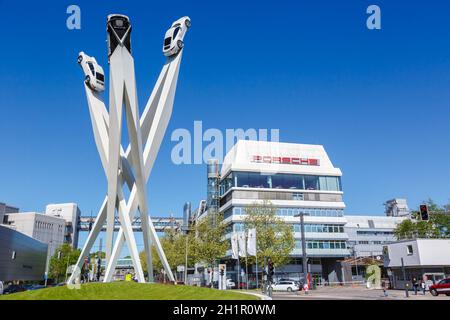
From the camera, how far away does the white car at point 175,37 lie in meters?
31.2

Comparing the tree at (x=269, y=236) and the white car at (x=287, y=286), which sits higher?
the tree at (x=269, y=236)

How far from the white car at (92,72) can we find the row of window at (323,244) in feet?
164

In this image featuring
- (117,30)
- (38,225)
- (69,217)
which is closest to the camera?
(117,30)

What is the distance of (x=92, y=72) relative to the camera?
3103 cm

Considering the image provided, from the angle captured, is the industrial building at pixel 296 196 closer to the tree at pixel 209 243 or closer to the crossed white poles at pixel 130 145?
the tree at pixel 209 243

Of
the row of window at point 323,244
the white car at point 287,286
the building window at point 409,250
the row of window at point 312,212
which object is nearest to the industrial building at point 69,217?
the row of window at point 312,212

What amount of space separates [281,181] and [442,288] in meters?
43.0

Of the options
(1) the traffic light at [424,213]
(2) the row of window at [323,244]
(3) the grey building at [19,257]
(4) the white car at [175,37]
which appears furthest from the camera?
(2) the row of window at [323,244]

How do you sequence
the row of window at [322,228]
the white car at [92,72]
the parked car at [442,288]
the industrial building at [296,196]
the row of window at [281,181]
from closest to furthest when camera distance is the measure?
1. the white car at [92,72]
2. the parked car at [442,288]
3. the industrial building at [296,196]
4. the row of window at [322,228]
5. the row of window at [281,181]

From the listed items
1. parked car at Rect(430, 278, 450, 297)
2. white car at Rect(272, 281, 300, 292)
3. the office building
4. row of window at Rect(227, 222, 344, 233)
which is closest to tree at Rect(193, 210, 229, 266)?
white car at Rect(272, 281, 300, 292)

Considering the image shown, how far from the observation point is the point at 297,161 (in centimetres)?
7931

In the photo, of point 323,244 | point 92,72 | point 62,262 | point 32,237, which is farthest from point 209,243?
point 32,237

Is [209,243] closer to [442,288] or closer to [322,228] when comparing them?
[322,228]

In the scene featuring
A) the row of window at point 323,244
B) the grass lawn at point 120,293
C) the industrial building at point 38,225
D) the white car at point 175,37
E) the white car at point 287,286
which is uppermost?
the white car at point 175,37
